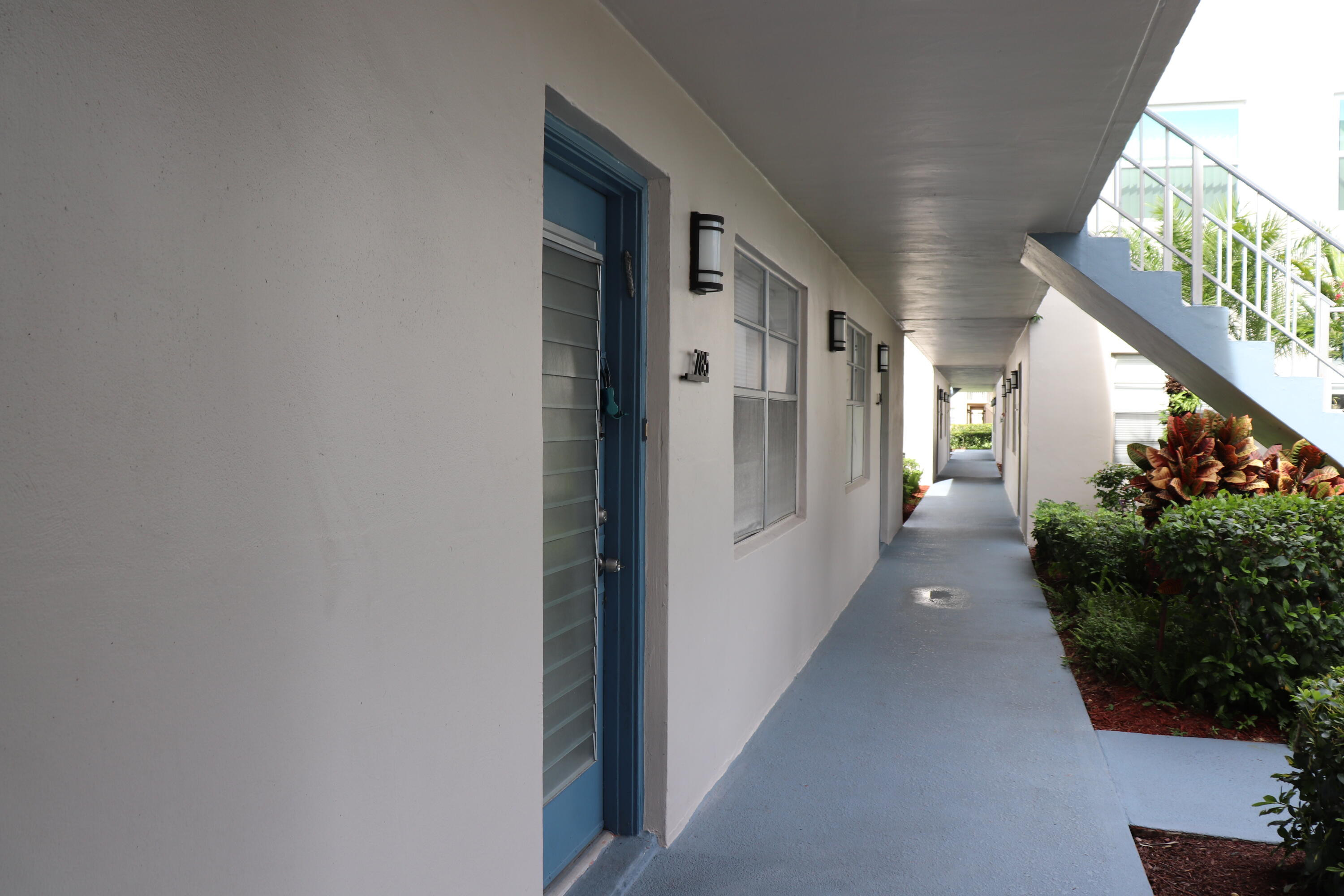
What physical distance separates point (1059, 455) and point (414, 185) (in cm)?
934

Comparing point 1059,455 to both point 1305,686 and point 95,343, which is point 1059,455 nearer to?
point 1305,686

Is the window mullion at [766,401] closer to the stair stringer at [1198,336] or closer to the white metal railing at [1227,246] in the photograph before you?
the white metal railing at [1227,246]

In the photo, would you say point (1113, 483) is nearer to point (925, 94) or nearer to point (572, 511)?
point (925, 94)

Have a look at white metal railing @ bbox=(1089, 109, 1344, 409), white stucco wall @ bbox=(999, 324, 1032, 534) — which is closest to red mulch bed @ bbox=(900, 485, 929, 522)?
white stucco wall @ bbox=(999, 324, 1032, 534)

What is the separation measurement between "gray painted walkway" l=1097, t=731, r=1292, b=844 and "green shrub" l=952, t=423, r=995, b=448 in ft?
132

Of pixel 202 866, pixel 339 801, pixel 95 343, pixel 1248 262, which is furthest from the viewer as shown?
pixel 1248 262

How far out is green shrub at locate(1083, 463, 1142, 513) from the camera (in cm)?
861

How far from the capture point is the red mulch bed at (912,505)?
13.4 m

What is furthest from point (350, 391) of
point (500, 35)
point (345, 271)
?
point (500, 35)

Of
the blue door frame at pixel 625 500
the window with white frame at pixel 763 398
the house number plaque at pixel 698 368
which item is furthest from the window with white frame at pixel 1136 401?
the blue door frame at pixel 625 500

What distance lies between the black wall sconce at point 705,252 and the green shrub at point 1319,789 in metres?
2.27

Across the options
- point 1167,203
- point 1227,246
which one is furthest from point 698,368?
point 1227,246

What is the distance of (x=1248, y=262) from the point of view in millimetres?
8430

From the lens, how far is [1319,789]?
2506 mm
